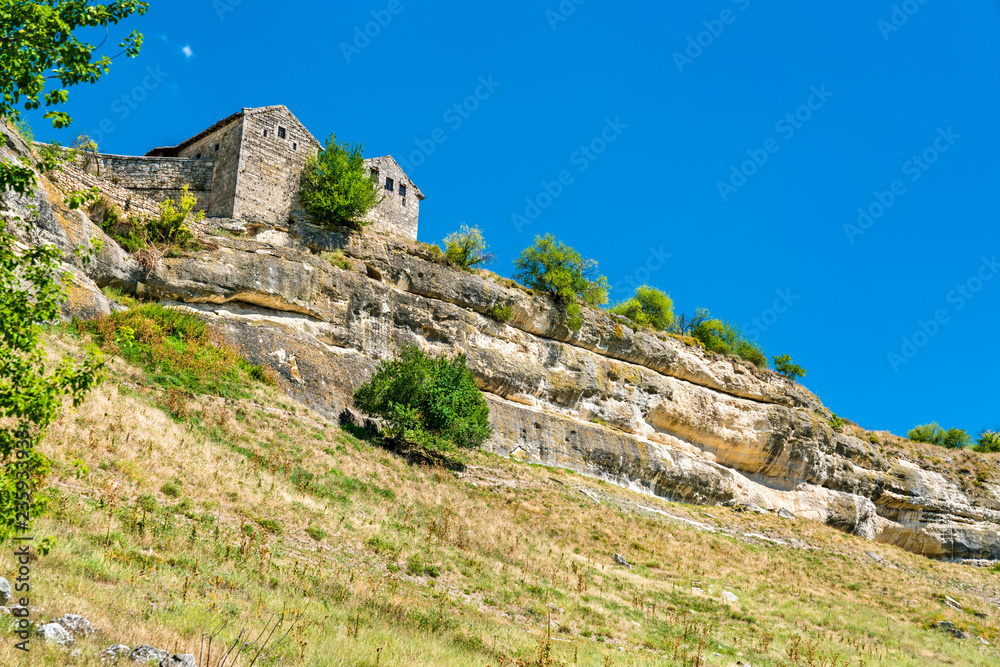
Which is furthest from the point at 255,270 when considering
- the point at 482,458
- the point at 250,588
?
the point at 250,588

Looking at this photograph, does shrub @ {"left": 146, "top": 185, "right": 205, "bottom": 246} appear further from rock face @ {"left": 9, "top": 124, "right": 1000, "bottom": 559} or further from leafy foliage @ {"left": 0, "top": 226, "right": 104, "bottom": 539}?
leafy foliage @ {"left": 0, "top": 226, "right": 104, "bottom": 539}

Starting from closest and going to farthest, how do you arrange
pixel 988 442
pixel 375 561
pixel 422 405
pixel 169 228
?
1. pixel 375 561
2. pixel 422 405
3. pixel 169 228
4. pixel 988 442

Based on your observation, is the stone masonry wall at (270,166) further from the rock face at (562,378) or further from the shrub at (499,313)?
the shrub at (499,313)

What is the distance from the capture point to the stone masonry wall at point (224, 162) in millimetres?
30731

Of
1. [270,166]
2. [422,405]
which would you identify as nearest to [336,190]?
[270,166]

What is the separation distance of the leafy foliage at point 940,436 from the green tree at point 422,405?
5051cm

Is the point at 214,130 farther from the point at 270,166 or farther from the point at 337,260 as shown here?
the point at 337,260

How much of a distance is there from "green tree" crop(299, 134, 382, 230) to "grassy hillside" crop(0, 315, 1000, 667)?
34.9 feet

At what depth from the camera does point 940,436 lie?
60.5 m

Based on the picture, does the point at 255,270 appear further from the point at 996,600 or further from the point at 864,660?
the point at 996,600

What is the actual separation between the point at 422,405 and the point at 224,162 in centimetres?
1641

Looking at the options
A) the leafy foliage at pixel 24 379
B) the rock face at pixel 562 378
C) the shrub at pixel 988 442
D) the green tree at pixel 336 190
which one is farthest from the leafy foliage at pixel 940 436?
the leafy foliage at pixel 24 379

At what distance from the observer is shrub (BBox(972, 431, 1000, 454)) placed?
186 ft

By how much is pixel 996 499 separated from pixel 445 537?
4420cm
